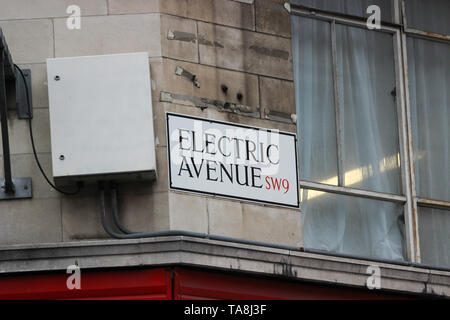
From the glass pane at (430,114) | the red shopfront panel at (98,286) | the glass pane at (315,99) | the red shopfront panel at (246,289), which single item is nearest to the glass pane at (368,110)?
the glass pane at (315,99)

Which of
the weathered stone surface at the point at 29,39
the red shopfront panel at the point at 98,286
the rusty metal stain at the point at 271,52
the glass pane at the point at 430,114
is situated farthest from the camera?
the glass pane at the point at 430,114

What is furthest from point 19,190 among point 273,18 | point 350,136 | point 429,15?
point 429,15

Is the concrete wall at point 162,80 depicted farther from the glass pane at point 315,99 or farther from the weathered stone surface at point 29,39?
the glass pane at point 315,99

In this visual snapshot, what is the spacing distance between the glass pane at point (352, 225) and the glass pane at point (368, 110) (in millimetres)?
232

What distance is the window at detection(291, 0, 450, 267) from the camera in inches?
526

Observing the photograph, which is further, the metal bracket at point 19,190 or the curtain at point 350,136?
the curtain at point 350,136

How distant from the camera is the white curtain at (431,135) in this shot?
1388cm

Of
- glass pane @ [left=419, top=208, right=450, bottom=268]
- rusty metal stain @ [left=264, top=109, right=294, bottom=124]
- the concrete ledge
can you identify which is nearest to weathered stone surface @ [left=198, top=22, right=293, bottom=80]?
rusty metal stain @ [left=264, top=109, right=294, bottom=124]

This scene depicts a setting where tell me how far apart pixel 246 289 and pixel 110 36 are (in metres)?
2.74

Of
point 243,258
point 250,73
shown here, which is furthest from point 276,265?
point 250,73

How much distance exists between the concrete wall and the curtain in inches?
21.2

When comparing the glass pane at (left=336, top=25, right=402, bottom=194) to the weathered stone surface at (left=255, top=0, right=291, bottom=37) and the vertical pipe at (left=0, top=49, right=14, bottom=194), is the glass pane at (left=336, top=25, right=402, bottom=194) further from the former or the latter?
the vertical pipe at (left=0, top=49, right=14, bottom=194)

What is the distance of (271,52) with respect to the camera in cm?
1305
